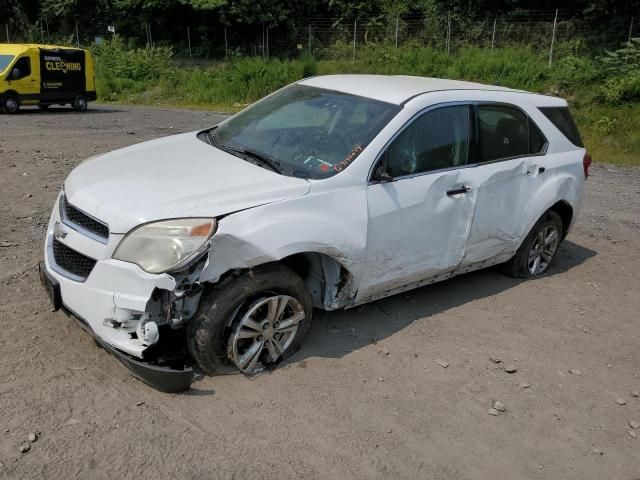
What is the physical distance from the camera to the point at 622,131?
1526 centimetres

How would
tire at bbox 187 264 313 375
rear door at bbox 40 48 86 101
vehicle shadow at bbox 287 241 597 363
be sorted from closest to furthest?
tire at bbox 187 264 313 375, vehicle shadow at bbox 287 241 597 363, rear door at bbox 40 48 86 101

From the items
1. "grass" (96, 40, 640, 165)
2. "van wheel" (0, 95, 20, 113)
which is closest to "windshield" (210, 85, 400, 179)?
"grass" (96, 40, 640, 165)

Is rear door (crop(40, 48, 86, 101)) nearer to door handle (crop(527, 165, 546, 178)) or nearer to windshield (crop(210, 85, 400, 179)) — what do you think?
windshield (crop(210, 85, 400, 179))

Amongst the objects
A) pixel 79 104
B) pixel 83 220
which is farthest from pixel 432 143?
pixel 79 104

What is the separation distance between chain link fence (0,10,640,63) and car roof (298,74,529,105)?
2087cm

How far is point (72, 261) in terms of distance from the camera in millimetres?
3639

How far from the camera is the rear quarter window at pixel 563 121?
5.62m

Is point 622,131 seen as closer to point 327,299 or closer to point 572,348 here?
point 572,348

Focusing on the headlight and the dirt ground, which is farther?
A: the headlight

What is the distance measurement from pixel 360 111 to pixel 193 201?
159 cm

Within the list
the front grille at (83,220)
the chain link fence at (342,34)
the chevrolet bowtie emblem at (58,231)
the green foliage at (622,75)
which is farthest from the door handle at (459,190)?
the chain link fence at (342,34)

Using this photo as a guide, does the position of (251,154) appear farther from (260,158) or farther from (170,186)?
(170,186)

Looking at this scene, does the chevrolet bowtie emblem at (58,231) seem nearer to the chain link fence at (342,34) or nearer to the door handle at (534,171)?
the door handle at (534,171)

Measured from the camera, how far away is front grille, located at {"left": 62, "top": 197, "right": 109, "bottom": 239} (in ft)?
11.5
